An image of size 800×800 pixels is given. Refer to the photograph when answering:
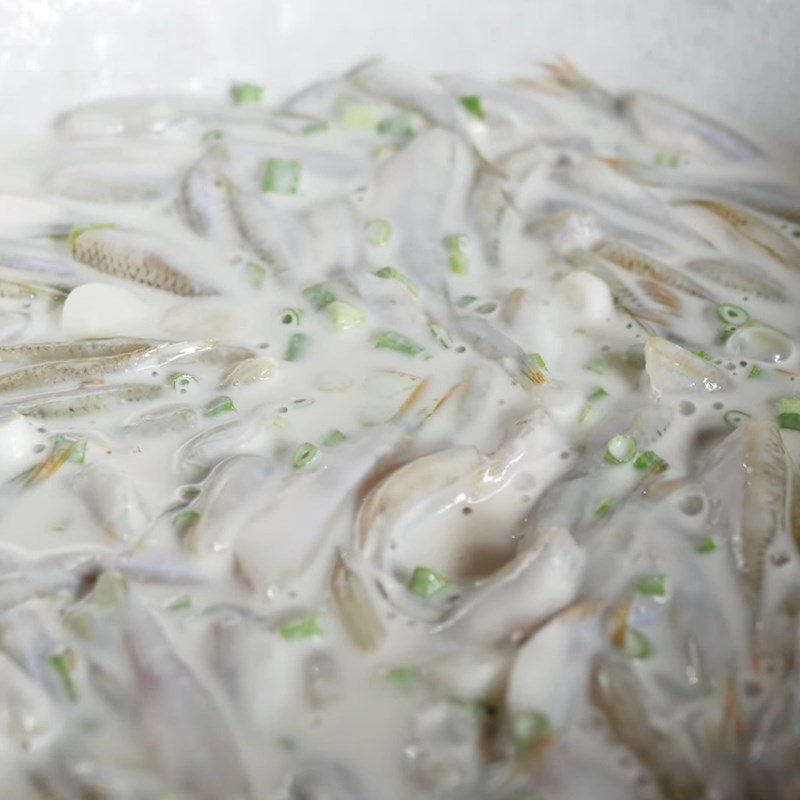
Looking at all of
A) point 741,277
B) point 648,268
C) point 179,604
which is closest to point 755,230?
point 741,277

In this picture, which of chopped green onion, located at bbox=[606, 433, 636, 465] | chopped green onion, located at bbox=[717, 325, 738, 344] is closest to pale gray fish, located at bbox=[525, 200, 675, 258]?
chopped green onion, located at bbox=[717, 325, 738, 344]

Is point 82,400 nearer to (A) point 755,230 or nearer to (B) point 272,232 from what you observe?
(B) point 272,232

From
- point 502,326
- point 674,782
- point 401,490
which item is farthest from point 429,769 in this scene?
point 502,326

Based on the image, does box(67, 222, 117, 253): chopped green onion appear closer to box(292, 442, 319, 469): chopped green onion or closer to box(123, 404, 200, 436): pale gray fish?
box(123, 404, 200, 436): pale gray fish

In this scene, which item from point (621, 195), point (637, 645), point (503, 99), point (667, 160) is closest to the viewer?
point (637, 645)

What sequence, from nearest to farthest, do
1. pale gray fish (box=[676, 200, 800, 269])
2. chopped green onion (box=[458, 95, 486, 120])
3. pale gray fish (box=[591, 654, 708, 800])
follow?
pale gray fish (box=[591, 654, 708, 800])
pale gray fish (box=[676, 200, 800, 269])
chopped green onion (box=[458, 95, 486, 120])

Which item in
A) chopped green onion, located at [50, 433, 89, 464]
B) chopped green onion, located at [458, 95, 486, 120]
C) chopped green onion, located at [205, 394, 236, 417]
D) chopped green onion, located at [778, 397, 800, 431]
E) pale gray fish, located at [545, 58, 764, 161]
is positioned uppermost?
pale gray fish, located at [545, 58, 764, 161]
